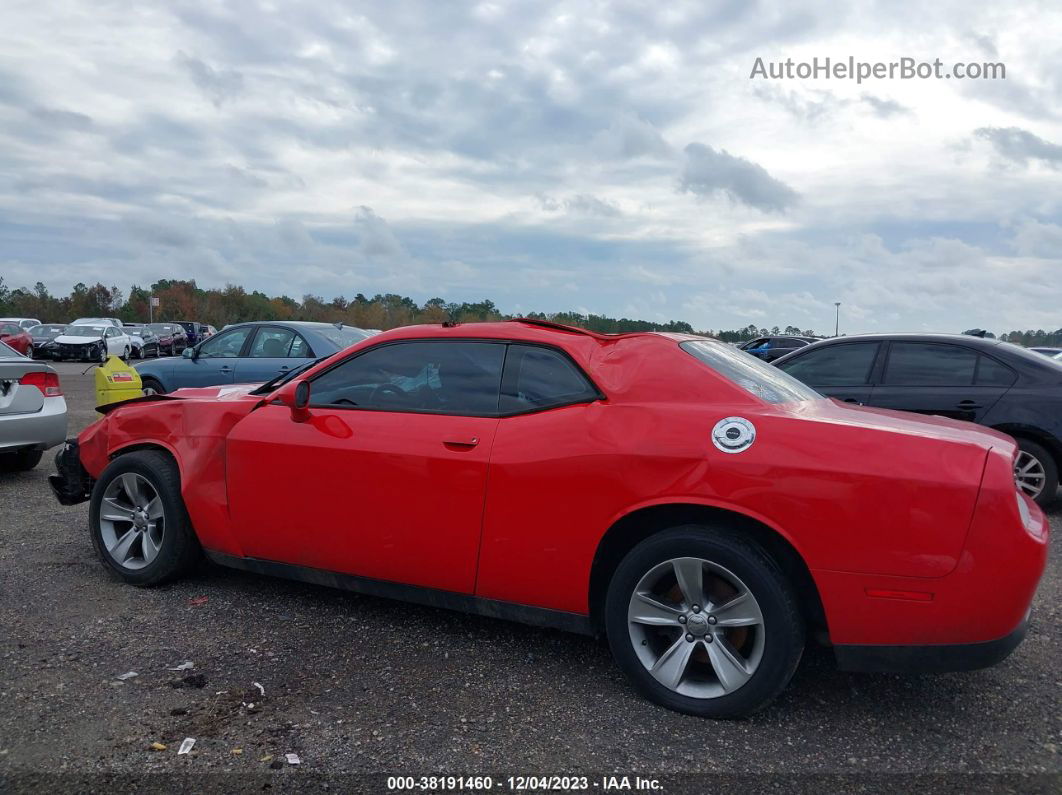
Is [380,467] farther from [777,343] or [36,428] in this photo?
[777,343]

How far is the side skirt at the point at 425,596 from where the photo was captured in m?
3.48

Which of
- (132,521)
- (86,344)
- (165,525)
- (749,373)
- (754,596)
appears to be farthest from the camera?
(86,344)

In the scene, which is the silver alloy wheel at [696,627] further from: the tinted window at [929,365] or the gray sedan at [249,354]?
the gray sedan at [249,354]

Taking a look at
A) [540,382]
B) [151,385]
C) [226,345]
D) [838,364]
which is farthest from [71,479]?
[151,385]

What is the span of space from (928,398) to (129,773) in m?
6.31

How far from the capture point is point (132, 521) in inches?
183

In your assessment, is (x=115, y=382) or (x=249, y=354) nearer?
(x=115, y=382)

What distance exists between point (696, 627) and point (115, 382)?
28.9ft

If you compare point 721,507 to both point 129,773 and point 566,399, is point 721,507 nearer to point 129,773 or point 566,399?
point 566,399

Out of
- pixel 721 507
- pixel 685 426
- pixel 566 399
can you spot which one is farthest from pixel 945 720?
pixel 566 399

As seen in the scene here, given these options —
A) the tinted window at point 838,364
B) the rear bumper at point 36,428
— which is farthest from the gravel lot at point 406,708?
the rear bumper at point 36,428

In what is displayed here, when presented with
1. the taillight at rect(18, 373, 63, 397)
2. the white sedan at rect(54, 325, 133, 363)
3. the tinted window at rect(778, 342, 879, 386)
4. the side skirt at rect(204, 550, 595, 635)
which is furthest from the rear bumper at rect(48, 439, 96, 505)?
the white sedan at rect(54, 325, 133, 363)

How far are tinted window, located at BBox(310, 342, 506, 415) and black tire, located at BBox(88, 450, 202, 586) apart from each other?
105 centimetres

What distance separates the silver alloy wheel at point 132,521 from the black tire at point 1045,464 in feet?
20.2
